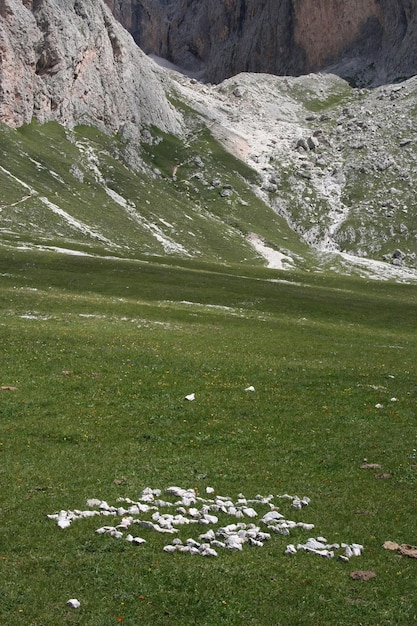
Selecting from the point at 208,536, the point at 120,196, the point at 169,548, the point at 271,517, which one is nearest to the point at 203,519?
the point at 208,536

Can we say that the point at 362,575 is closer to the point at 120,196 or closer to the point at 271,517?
the point at 271,517

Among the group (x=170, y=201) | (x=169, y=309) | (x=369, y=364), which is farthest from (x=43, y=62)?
(x=369, y=364)

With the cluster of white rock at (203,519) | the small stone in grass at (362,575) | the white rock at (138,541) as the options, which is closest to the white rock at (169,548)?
the cluster of white rock at (203,519)

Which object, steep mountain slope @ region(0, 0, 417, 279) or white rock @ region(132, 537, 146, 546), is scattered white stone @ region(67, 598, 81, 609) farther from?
steep mountain slope @ region(0, 0, 417, 279)

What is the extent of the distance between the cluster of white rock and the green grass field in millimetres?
288

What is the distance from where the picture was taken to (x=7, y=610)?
465 inches

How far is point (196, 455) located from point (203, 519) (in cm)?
528

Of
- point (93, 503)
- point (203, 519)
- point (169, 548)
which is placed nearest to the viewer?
point (169, 548)

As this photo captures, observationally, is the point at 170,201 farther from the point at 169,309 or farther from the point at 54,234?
the point at 169,309

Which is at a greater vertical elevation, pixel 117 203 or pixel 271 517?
pixel 117 203

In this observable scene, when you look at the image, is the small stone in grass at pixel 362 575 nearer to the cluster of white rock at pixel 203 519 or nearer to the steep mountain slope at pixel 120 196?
the cluster of white rock at pixel 203 519

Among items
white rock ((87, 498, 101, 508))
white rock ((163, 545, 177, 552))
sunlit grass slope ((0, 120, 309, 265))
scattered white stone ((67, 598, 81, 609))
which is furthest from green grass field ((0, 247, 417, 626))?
sunlit grass slope ((0, 120, 309, 265))

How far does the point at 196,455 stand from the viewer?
826 inches

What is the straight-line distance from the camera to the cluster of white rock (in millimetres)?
14727
